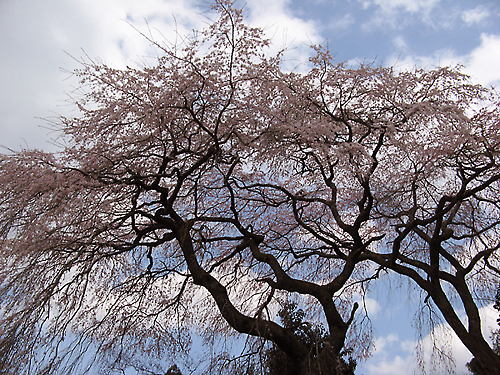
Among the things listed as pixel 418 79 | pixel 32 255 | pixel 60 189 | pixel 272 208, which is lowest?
pixel 32 255

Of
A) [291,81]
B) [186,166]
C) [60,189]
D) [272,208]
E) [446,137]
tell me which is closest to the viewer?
[60,189]

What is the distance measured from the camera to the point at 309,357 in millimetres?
4785

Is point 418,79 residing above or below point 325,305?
above

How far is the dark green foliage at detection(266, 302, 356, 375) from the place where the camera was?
4895 millimetres

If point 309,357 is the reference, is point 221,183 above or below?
above

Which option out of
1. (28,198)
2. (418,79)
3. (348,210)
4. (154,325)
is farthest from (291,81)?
(154,325)

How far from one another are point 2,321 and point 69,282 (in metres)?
1.05

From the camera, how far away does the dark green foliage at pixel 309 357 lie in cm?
489

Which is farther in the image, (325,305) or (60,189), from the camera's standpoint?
(325,305)

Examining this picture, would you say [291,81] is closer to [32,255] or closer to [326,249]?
[326,249]

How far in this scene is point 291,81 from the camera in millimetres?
6168

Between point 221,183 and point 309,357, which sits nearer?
point 309,357

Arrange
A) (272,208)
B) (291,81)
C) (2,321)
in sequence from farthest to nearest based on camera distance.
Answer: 1. (272,208)
2. (291,81)
3. (2,321)

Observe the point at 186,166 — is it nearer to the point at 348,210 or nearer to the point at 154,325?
the point at 154,325
